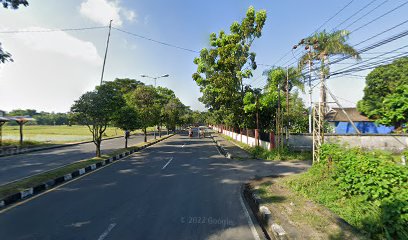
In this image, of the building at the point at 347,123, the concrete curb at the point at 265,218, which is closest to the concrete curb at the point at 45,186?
the concrete curb at the point at 265,218

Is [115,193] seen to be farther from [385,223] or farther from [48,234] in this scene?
[385,223]

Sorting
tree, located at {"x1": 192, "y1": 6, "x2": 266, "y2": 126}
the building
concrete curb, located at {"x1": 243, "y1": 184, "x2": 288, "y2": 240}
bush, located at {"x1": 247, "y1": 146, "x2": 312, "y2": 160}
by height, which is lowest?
concrete curb, located at {"x1": 243, "y1": 184, "x2": 288, "y2": 240}

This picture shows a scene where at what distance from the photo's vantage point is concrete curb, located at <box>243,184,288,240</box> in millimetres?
5111

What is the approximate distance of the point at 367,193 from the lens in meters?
6.13

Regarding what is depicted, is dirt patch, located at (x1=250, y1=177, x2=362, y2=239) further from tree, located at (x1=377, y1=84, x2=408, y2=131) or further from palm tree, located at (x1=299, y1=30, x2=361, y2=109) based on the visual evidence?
palm tree, located at (x1=299, y1=30, x2=361, y2=109)

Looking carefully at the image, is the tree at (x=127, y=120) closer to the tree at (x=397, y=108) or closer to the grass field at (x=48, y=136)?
the grass field at (x=48, y=136)

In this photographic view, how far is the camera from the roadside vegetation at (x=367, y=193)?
491cm

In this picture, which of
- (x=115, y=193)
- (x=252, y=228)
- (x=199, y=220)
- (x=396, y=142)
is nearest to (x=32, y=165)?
(x=115, y=193)

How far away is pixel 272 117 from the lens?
85.8ft

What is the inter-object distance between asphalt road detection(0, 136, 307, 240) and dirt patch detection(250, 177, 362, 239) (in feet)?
2.77

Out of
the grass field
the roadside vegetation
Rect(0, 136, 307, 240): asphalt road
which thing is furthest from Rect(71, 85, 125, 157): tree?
the grass field

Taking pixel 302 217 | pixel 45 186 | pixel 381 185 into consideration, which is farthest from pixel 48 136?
pixel 381 185

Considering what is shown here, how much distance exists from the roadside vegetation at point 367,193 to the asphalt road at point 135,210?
256 centimetres

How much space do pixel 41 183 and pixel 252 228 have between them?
7.65 metres
